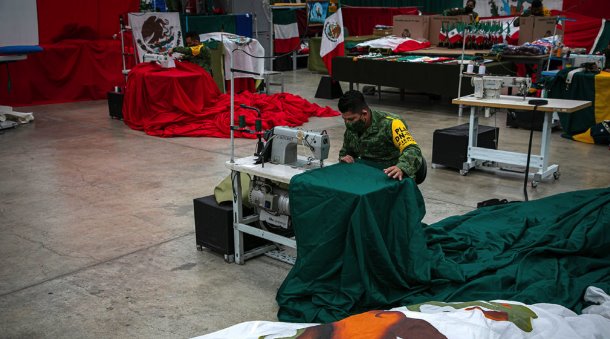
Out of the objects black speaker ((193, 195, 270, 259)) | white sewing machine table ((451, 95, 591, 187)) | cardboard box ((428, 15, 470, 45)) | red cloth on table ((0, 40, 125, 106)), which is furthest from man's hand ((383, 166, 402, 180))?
red cloth on table ((0, 40, 125, 106))

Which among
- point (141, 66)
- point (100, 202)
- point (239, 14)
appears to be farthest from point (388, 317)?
point (239, 14)

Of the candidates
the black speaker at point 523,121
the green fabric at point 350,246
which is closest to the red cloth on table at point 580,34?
the black speaker at point 523,121

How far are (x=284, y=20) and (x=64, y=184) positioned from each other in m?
9.83

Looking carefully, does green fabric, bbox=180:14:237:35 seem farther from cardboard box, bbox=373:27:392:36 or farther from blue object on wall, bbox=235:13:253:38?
cardboard box, bbox=373:27:392:36

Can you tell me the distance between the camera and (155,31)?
10297mm

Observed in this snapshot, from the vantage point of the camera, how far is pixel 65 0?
1100 centimetres

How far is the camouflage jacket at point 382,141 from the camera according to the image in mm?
3779

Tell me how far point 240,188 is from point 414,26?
27.3 feet

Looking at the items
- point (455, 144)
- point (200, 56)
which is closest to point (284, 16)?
point (200, 56)

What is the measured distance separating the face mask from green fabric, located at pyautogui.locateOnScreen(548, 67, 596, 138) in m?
4.63

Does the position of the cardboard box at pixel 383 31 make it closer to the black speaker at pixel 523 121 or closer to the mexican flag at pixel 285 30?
the mexican flag at pixel 285 30

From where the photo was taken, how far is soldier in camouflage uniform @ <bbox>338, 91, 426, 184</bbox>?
3.75 m

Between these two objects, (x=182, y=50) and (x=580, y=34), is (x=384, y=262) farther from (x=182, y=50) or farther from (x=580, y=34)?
(x=580, y=34)

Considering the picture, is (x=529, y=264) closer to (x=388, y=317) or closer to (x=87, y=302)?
(x=388, y=317)
